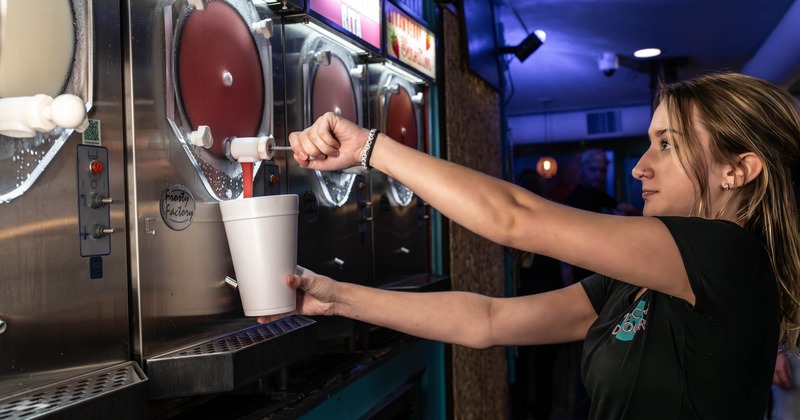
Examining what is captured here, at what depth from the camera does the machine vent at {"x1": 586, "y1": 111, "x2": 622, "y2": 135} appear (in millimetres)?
11133

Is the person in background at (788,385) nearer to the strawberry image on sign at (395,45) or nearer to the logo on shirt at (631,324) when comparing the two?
the logo on shirt at (631,324)

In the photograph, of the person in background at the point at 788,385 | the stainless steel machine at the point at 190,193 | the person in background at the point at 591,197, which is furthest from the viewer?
the person in background at the point at 591,197

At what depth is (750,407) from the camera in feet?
4.42

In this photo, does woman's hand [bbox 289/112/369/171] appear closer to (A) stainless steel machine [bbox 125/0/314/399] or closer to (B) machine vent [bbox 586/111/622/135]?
(A) stainless steel machine [bbox 125/0/314/399]

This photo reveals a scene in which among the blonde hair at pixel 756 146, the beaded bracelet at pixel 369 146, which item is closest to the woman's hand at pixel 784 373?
the blonde hair at pixel 756 146

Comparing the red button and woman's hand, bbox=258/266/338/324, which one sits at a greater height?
the red button

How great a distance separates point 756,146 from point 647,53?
20.6ft

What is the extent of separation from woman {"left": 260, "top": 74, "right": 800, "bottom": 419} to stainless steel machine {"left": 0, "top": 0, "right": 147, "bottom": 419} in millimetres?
403

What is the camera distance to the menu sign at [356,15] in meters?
2.20

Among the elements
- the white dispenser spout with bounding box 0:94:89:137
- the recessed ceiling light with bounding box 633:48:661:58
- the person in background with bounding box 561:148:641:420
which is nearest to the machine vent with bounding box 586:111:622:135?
the recessed ceiling light with bounding box 633:48:661:58

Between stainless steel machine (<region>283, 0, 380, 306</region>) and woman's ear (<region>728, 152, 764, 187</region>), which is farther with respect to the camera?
stainless steel machine (<region>283, 0, 380, 306</region>)

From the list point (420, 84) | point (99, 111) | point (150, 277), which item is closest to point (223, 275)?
point (150, 277)

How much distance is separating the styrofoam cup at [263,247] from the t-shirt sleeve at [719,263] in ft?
2.54

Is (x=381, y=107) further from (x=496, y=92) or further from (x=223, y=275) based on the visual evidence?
(x=496, y=92)
